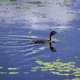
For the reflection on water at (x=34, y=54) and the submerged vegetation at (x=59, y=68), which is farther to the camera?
the reflection on water at (x=34, y=54)

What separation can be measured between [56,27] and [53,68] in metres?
5.35

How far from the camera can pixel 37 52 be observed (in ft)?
39.1

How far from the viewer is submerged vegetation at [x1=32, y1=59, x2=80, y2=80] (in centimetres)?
980

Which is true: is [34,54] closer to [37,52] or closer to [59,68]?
[37,52]

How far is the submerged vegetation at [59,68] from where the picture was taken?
32.2ft

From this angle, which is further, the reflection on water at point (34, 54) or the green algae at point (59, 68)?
the reflection on water at point (34, 54)

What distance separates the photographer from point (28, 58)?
36.8 ft

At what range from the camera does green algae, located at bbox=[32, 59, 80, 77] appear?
981 centimetres

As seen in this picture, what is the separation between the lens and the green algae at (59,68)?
9.81 metres

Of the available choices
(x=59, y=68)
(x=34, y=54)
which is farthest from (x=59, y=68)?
(x=34, y=54)

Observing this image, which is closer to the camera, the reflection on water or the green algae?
the green algae

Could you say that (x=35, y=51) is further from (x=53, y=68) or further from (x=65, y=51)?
(x=53, y=68)

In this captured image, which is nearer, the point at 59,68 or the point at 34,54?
the point at 59,68

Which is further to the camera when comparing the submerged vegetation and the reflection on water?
the reflection on water
